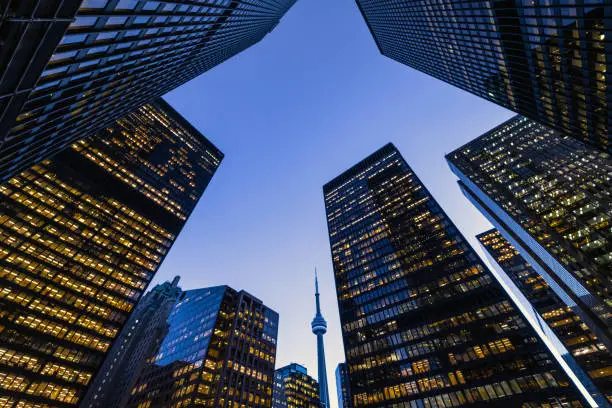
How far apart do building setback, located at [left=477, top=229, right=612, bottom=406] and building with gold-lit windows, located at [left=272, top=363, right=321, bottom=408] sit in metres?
122

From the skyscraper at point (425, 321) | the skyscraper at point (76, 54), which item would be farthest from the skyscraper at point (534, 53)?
the skyscraper at point (76, 54)

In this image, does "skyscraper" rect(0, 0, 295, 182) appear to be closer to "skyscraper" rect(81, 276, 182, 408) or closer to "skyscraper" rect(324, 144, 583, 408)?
"skyscraper" rect(324, 144, 583, 408)

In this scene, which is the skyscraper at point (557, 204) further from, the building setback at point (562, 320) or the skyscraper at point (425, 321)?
the building setback at point (562, 320)

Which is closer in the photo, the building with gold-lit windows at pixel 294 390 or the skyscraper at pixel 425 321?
the skyscraper at pixel 425 321

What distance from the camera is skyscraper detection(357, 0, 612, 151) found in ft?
115

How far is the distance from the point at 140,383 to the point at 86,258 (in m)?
56.1

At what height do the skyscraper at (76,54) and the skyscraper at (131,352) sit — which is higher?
the skyscraper at (131,352)

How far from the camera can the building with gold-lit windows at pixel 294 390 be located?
150 m

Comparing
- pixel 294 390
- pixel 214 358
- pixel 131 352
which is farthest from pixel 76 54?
pixel 131 352

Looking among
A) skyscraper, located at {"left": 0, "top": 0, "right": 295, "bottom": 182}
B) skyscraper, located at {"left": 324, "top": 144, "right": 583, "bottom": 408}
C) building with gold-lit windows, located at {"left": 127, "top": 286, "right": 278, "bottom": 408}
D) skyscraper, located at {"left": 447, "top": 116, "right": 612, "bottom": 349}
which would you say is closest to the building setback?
skyscraper, located at {"left": 447, "top": 116, "right": 612, "bottom": 349}

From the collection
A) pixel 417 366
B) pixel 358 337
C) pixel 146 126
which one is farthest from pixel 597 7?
pixel 146 126

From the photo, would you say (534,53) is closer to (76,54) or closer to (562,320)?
(76,54)

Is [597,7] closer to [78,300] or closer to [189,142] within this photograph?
[78,300]

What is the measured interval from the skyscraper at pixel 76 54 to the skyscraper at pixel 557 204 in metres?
86.2
